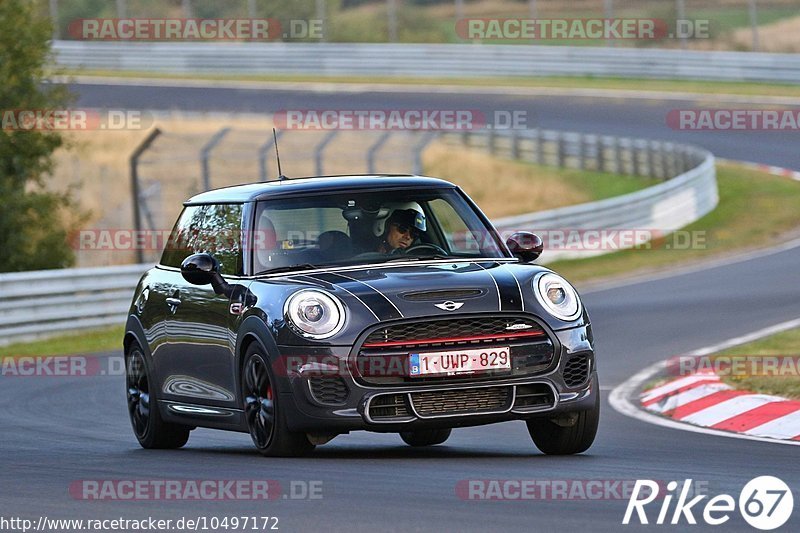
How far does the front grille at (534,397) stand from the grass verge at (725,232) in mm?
13917

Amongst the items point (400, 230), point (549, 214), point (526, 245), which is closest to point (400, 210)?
point (400, 230)

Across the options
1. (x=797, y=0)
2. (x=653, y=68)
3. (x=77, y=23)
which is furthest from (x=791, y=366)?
(x=77, y=23)

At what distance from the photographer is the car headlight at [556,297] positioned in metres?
8.24

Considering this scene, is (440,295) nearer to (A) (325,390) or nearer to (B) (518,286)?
(B) (518,286)

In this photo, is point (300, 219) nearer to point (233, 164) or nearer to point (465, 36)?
point (233, 164)

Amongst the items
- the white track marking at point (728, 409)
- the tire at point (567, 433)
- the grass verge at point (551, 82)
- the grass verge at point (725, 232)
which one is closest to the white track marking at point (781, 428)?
the white track marking at point (728, 409)

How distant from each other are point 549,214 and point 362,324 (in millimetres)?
16389

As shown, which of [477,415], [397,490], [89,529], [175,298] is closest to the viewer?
[89,529]

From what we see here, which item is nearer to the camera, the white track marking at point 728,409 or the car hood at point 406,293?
the car hood at point 406,293

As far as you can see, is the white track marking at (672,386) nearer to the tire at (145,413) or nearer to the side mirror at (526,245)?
the side mirror at (526,245)

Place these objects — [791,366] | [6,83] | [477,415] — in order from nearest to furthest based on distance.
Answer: [477,415] < [791,366] < [6,83]

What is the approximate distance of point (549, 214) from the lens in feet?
79.0

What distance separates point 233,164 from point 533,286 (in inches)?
880

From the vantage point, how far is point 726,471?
7473 millimetres
